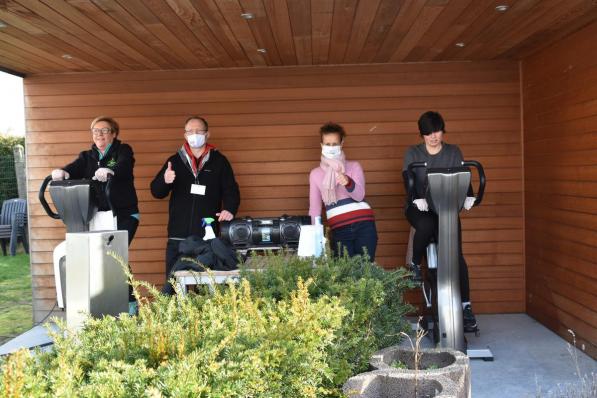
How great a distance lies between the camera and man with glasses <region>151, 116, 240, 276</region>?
16.9 ft

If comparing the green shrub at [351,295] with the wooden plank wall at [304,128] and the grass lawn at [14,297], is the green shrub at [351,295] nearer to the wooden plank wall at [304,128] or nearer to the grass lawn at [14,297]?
the wooden plank wall at [304,128]

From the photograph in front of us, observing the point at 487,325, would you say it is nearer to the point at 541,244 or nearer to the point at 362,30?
the point at 541,244

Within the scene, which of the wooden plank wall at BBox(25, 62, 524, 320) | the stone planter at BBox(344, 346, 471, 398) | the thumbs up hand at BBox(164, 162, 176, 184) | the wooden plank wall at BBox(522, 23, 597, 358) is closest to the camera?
the stone planter at BBox(344, 346, 471, 398)

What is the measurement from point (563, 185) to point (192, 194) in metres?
2.84

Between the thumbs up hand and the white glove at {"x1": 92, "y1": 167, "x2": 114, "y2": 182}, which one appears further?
the thumbs up hand

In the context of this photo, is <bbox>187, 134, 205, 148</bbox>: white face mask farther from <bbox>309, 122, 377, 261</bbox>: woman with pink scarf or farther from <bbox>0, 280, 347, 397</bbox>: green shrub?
<bbox>0, 280, 347, 397</bbox>: green shrub

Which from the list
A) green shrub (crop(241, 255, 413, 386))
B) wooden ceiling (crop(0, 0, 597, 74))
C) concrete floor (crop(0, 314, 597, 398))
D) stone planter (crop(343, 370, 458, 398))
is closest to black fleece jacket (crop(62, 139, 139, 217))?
wooden ceiling (crop(0, 0, 597, 74))

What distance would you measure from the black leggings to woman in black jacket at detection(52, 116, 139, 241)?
2.18 metres

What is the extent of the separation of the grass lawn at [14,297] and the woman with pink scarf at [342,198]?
10.8 ft

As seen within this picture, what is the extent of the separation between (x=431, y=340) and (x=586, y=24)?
8.46 ft

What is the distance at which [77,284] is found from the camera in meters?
2.57

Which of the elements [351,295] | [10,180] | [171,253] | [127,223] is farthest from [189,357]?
[10,180]

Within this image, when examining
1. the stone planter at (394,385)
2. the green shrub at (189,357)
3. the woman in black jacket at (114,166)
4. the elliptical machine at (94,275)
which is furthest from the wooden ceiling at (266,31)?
the stone planter at (394,385)

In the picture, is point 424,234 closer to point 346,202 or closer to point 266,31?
point 346,202
